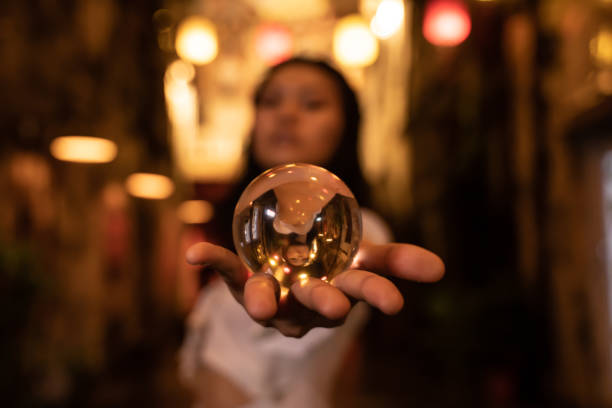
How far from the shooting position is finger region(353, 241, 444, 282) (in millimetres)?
762

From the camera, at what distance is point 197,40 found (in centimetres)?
548

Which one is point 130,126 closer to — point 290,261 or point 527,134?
point 527,134

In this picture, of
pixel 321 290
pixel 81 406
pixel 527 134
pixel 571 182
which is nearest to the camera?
pixel 321 290

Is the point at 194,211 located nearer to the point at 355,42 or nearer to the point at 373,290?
the point at 355,42

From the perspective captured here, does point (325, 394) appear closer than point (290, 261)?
No

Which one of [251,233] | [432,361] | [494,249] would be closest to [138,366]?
[432,361]

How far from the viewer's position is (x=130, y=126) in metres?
8.46

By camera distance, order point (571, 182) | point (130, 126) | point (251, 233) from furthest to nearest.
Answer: point (130, 126), point (571, 182), point (251, 233)

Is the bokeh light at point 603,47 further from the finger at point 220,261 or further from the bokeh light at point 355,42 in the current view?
the finger at point 220,261

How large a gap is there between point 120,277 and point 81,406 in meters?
3.45

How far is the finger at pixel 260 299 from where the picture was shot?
2.19 feet

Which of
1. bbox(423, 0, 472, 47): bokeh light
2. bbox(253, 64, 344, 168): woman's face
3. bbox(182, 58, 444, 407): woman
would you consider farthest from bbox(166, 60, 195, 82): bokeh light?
bbox(253, 64, 344, 168): woman's face

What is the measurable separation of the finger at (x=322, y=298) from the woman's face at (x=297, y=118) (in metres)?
0.82

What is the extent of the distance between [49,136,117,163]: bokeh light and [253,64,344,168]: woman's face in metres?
4.05
